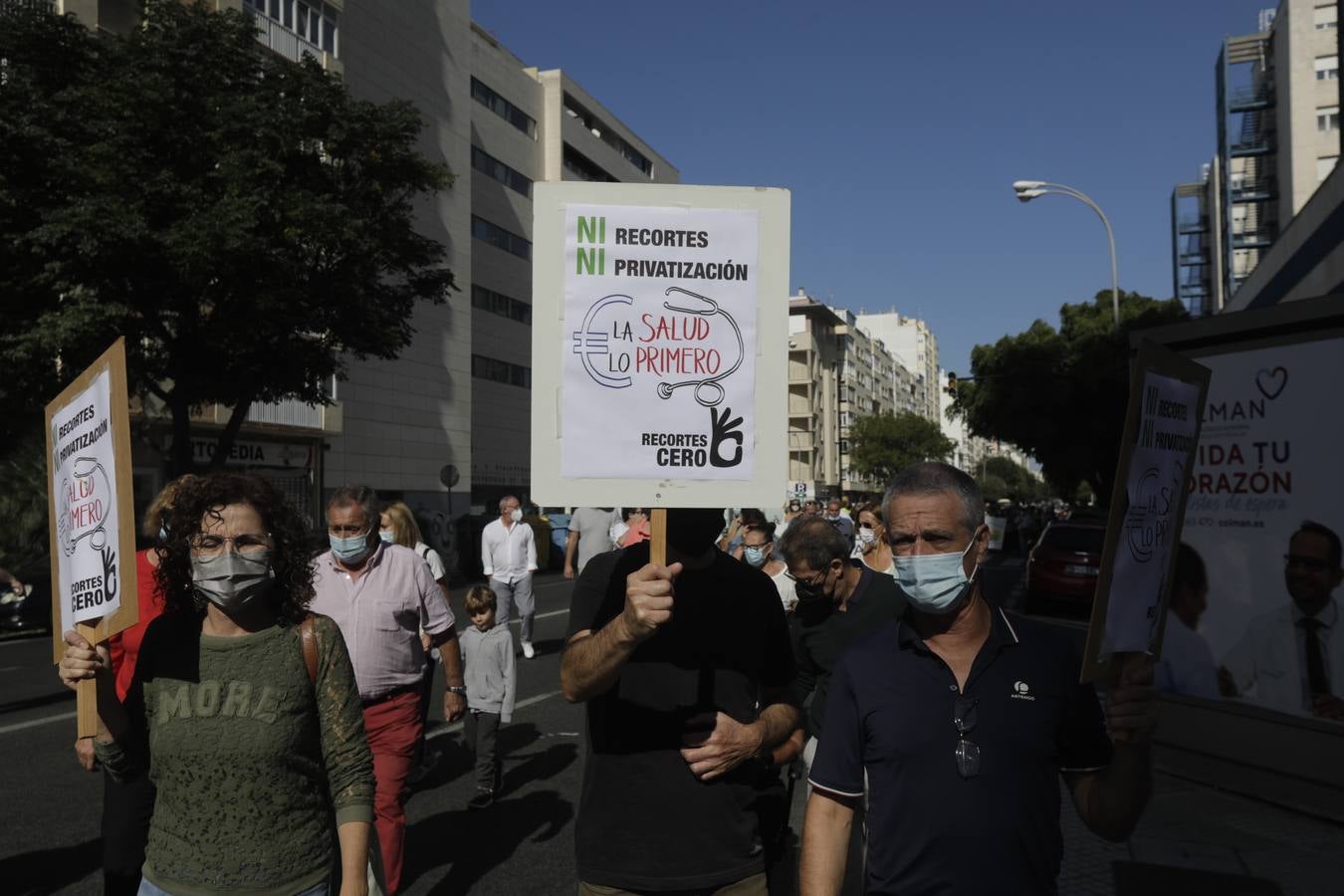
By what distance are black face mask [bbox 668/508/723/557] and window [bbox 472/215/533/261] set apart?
44026 mm

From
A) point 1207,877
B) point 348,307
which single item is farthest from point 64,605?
point 348,307

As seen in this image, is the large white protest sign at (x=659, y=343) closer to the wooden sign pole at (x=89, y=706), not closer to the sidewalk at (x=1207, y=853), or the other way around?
the wooden sign pole at (x=89, y=706)

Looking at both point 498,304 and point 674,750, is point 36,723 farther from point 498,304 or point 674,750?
point 498,304

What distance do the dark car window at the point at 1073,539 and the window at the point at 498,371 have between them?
30.9 m

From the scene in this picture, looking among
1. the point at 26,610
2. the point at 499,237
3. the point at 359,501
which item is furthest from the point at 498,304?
the point at 359,501

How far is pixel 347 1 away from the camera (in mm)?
35156

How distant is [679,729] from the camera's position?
9.72 feet

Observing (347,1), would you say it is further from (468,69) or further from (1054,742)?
(1054,742)

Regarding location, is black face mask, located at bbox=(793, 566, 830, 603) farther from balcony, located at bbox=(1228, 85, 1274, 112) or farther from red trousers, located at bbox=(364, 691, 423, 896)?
balcony, located at bbox=(1228, 85, 1274, 112)

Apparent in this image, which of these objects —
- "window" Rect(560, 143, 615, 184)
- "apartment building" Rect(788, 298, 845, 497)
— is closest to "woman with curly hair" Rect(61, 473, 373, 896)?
"window" Rect(560, 143, 615, 184)

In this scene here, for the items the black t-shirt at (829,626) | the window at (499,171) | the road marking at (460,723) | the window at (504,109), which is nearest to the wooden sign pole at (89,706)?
the black t-shirt at (829,626)

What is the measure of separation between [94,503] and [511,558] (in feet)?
32.2

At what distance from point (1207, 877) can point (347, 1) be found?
35.5m

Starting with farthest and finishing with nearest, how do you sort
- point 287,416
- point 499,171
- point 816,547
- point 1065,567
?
point 499,171 → point 287,416 → point 1065,567 → point 816,547
